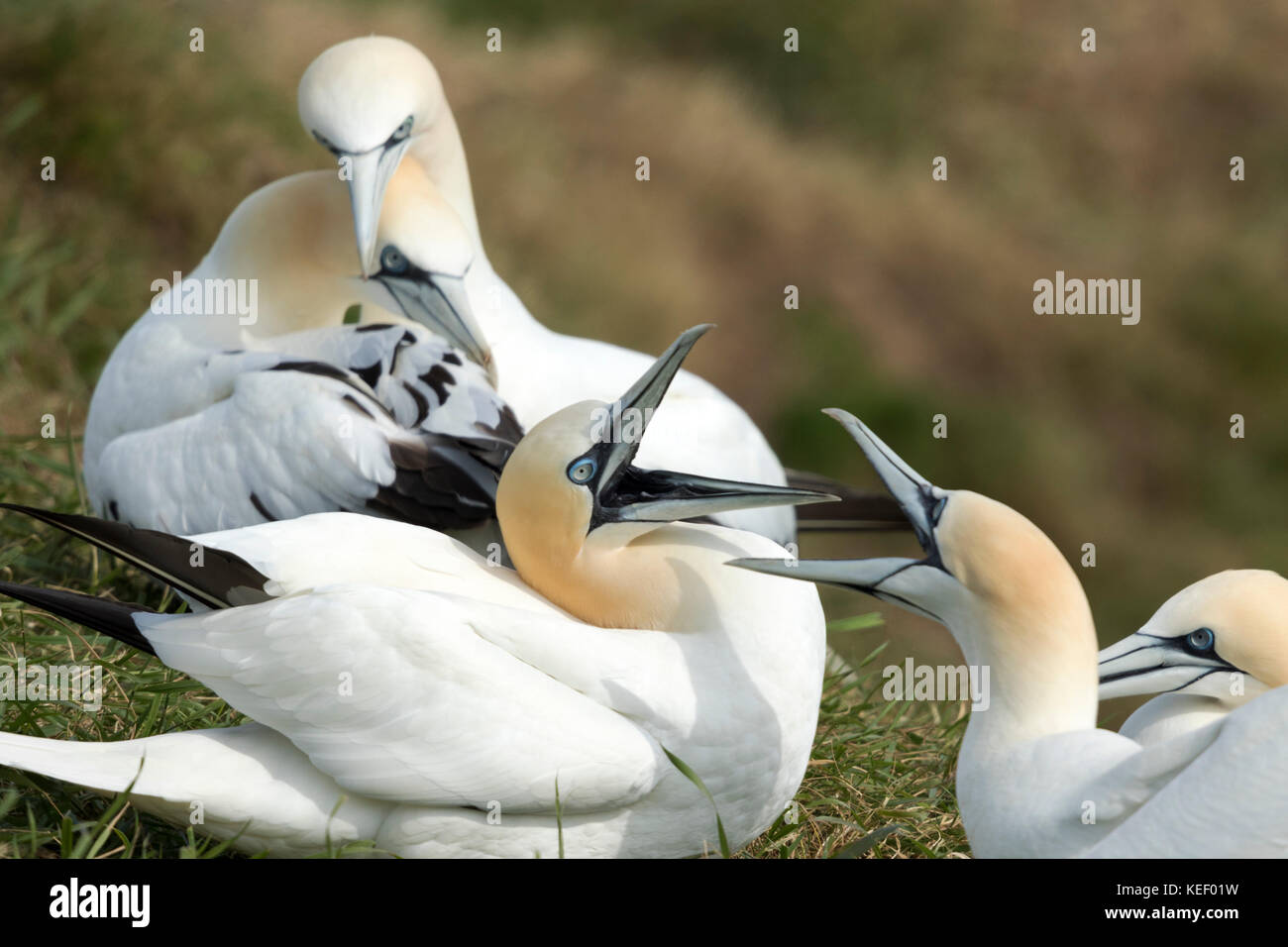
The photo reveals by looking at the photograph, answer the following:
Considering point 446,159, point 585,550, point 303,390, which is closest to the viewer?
point 585,550

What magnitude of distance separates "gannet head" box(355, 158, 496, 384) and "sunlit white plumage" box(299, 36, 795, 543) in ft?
0.14

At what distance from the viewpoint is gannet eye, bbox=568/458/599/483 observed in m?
3.67

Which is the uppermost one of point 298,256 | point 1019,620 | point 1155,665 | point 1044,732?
point 298,256

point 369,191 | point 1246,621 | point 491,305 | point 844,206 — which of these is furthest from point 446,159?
point 844,206

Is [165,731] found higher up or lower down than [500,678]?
lower down

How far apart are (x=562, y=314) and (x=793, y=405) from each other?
2648mm

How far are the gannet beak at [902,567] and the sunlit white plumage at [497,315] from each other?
140 cm

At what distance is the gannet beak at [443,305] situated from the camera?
493 cm

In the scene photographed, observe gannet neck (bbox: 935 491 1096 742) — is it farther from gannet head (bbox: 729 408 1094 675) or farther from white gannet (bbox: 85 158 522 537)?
white gannet (bbox: 85 158 522 537)

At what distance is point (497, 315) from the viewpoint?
17.8 feet

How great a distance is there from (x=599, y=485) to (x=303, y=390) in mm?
1258

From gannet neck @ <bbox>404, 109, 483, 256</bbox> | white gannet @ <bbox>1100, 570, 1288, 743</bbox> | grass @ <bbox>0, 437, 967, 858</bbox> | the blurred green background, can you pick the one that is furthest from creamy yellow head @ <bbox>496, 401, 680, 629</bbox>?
the blurred green background

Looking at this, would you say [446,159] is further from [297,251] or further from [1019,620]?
[1019,620]

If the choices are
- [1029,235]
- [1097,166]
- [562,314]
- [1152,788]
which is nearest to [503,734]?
[1152,788]
